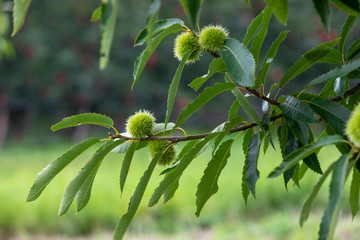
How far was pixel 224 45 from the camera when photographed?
2.41 feet

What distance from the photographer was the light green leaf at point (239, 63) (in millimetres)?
642

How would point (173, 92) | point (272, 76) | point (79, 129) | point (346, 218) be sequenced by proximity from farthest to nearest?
point (79, 129), point (272, 76), point (346, 218), point (173, 92)

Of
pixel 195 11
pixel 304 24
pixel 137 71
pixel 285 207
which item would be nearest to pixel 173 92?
pixel 137 71

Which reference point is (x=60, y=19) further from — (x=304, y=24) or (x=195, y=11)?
(x=195, y=11)

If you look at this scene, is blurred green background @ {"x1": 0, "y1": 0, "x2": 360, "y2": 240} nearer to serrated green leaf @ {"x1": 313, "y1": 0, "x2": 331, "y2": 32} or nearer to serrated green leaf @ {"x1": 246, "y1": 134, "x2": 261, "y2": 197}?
serrated green leaf @ {"x1": 246, "y1": 134, "x2": 261, "y2": 197}

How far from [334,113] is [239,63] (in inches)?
6.3

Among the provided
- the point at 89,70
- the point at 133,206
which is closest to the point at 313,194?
the point at 133,206

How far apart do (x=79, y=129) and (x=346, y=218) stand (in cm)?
590

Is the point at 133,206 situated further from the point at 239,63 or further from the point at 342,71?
the point at 342,71

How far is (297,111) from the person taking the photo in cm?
70

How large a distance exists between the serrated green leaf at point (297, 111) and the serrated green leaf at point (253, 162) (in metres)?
0.06

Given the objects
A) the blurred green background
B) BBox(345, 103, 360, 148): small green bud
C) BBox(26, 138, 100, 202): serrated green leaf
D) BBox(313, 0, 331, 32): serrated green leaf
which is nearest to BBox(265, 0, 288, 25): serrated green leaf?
BBox(313, 0, 331, 32): serrated green leaf

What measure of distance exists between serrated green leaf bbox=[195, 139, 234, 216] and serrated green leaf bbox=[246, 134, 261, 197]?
2.0 inches

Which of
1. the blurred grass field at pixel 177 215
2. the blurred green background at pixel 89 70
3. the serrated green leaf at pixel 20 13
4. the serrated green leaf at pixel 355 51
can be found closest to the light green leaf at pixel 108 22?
the serrated green leaf at pixel 20 13
